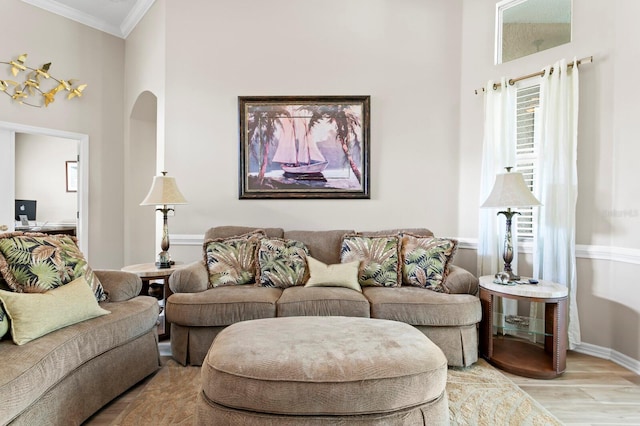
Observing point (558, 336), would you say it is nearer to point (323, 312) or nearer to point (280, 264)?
point (323, 312)

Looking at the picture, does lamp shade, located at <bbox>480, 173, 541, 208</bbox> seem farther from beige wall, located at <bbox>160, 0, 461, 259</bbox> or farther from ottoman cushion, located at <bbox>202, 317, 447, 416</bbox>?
ottoman cushion, located at <bbox>202, 317, 447, 416</bbox>

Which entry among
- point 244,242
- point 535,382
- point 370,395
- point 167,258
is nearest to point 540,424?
point 535,382

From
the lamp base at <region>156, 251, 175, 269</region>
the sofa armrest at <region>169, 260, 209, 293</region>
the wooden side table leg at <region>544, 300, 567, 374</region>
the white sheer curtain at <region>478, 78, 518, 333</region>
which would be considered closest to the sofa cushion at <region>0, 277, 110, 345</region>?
the sofa armrest at <region>169, 260, 209, 293</region>

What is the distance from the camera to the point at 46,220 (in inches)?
206

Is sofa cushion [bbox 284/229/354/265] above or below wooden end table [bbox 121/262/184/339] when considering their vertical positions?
above

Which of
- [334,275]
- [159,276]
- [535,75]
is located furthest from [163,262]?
[535,75]

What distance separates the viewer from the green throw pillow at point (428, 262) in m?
2.73

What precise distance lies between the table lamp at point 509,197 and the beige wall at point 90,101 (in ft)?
14.1

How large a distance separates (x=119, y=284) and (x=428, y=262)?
227 cm

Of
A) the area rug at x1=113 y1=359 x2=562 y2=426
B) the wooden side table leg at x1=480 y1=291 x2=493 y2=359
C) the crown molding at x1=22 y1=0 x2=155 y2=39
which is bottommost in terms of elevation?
the area rug at x1=113 y1=359 x2=562 y2=426

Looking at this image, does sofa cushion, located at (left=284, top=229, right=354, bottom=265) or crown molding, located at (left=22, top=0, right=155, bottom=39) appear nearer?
sofa cushion, located at (left=284, top=229, right=354, bottom=265)

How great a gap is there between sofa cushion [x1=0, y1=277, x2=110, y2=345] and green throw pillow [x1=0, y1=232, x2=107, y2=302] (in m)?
0.10

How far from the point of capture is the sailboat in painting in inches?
139

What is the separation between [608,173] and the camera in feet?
8.81
